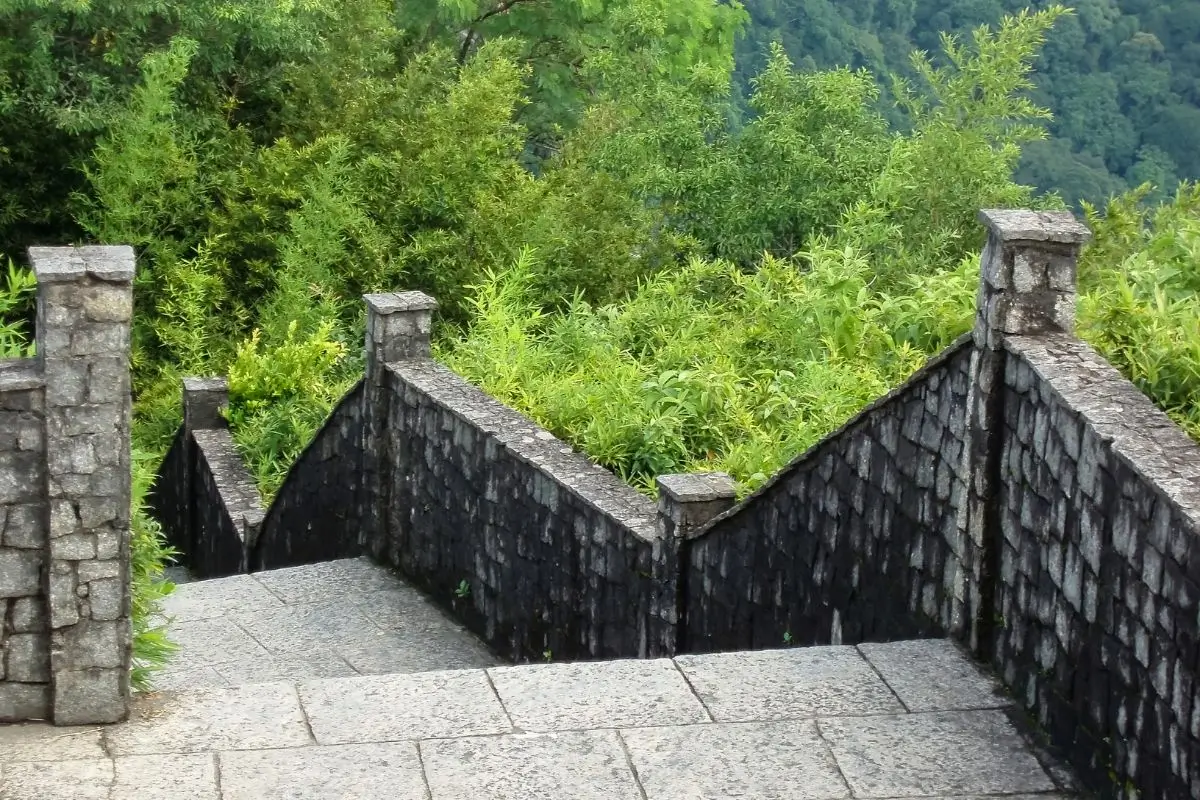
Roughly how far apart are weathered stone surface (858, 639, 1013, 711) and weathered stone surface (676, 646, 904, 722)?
61mm

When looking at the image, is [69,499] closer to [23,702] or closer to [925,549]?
[23,702]

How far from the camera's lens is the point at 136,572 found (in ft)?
18.1

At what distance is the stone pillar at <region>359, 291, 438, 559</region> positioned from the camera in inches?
381

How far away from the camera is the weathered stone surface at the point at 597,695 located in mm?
5266

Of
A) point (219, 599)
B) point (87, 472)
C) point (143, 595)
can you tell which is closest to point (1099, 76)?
point (219, 599)

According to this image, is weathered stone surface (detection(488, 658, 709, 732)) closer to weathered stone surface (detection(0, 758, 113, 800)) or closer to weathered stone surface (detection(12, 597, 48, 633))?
weathered stone surface (detection(0, 758, 113, 800))

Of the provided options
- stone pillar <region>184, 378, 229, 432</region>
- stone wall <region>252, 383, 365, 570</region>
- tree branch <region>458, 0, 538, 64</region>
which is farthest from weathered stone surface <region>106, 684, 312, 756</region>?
tree branch <region>458, 0, 538, 64</region>

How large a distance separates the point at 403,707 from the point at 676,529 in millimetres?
2088

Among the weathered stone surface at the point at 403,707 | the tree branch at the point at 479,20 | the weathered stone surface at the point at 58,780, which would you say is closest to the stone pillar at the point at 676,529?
the weathered stone surface at the point at 403,707

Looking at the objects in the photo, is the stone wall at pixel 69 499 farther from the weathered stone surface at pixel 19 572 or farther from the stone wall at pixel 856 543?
the stone wall at pixel 856 543

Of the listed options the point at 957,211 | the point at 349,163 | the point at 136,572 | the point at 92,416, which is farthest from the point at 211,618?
the point at 349,163

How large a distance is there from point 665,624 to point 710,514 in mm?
605

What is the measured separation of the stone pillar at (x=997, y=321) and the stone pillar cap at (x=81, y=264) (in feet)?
Answer: 9.67

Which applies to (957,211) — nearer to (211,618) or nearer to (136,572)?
(211,618)
